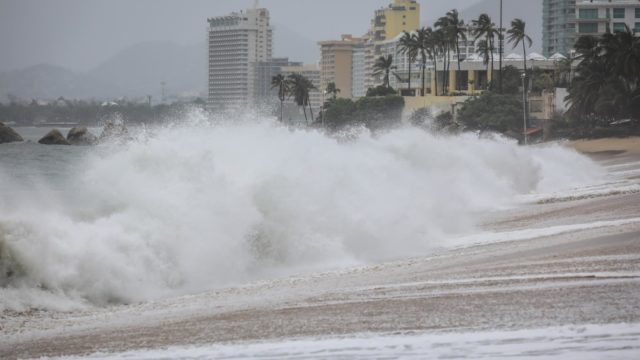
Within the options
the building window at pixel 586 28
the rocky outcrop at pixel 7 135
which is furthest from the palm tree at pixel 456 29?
the rocky outcrop at pixel 7 135

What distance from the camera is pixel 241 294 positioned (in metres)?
14.9

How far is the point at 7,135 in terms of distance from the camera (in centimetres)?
8788

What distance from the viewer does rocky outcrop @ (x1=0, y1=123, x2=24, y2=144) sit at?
8556 cm

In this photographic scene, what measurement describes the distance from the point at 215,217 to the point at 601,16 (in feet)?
368

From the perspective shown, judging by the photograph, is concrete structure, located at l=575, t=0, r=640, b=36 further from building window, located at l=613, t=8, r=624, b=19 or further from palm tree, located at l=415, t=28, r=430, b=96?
palm tree, located at l=415, t=28, r=430, b=96

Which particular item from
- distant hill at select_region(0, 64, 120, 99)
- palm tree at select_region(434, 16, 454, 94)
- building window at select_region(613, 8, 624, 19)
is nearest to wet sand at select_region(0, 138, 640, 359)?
distant hill at select_region(0, 64, 120, 99)

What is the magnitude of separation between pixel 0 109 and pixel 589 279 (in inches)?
1723

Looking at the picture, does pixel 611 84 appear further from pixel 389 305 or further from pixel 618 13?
pixel 389 305

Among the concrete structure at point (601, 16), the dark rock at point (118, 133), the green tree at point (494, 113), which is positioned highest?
the concrete structure at point (601, 16)

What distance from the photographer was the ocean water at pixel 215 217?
1534 centimetres

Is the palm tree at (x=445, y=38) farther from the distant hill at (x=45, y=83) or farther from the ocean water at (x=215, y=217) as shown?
the ocean water at (x=215, y=217)

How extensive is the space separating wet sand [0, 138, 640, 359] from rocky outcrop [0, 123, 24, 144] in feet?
240

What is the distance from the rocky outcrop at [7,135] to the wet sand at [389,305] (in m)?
73.2

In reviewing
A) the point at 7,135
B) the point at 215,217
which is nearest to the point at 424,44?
the point at 7,135
